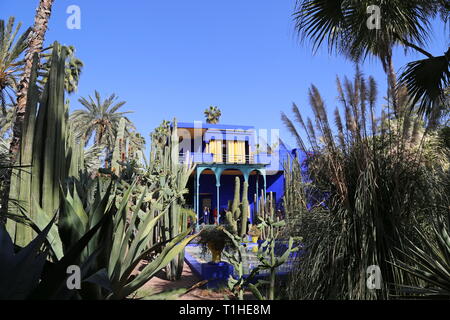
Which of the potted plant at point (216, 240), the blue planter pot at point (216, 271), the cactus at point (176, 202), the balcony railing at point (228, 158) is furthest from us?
the balcony railing at point (228, 158)

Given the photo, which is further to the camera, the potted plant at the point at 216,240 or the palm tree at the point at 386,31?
the potted plant at the point at 216,240

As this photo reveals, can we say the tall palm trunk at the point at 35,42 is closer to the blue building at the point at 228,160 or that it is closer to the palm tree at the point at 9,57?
the palm tree at the point at 9,57

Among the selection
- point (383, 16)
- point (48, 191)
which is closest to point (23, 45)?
point (48, 191)

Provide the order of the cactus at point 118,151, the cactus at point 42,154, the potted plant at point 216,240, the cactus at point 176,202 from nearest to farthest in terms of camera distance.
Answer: the cactus at point 42,154
the potted plant at point 216,240
the cactus at point 176,202
the cactus at point 118,151

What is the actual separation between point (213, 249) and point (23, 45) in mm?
12734

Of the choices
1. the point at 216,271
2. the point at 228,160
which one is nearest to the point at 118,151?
the point at 216,271

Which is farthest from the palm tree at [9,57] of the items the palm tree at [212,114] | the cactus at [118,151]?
the palm tree at [212,114]

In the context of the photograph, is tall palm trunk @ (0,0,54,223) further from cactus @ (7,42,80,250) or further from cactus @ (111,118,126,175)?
cactus @ (111,118,126,175)

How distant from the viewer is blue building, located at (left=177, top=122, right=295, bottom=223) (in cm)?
2295

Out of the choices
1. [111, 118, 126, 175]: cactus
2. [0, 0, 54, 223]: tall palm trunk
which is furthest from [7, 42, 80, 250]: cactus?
[111, 118, 126, 175]: cactus

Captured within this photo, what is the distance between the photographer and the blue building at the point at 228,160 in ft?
75.3

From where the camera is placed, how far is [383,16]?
4.79 m

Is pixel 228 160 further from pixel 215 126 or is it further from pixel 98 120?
pixel 98 120
